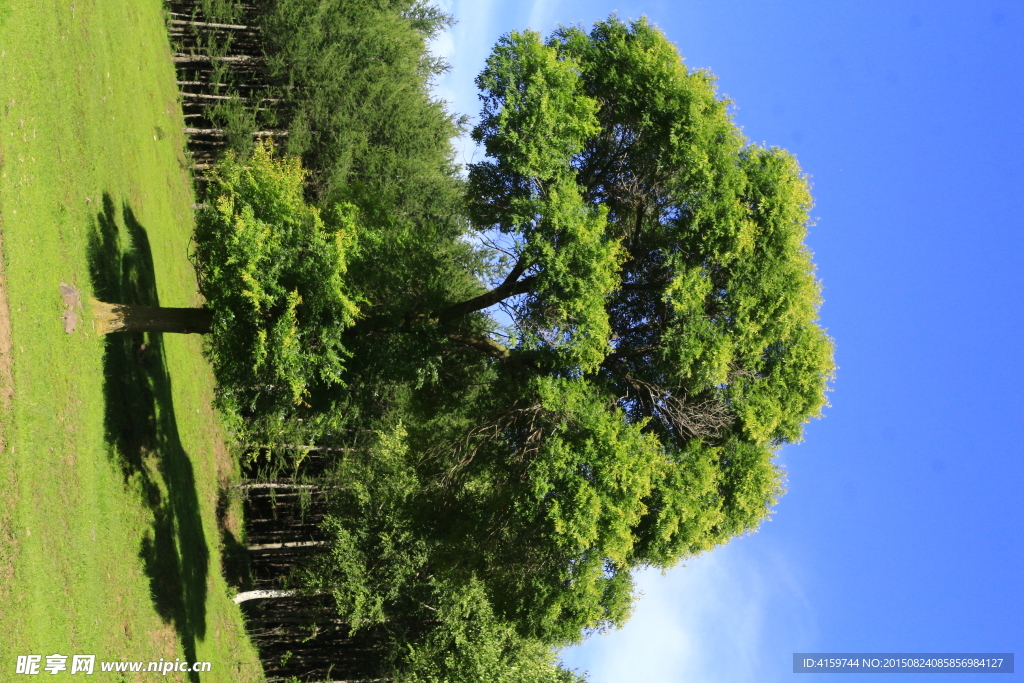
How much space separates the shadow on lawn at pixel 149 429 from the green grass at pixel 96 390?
8cm

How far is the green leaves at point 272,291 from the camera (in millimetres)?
16406

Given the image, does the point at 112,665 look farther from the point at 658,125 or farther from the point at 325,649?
the point at 325,649

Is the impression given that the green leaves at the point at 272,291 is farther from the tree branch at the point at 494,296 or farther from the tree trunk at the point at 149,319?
the tree branch at the point at 494,296

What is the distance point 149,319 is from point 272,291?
13.5 ft

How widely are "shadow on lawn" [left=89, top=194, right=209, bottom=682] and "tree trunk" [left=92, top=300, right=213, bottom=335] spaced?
106cm

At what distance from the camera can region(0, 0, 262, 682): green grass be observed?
50.1 ft

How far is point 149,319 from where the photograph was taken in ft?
61.3

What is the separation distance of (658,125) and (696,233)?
8.74 ft

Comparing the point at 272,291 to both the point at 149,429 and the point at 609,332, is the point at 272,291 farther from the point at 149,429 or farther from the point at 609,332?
the point at 149,429

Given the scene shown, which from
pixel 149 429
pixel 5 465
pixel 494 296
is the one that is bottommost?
pixel 5 465

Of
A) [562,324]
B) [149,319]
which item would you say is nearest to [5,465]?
[149,319]

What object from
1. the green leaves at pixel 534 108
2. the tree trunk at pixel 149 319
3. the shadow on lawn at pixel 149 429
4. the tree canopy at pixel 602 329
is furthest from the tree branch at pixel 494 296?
the shadow on lawn at pixel 149 429

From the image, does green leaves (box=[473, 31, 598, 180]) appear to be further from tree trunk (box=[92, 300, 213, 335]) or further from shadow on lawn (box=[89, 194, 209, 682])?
shadow on lawn (box=[89, 194, 209, 682])

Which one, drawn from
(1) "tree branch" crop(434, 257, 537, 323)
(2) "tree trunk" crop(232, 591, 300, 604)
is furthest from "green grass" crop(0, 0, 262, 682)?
(1) "tree branch" crop(434, 257, 537, 323)
